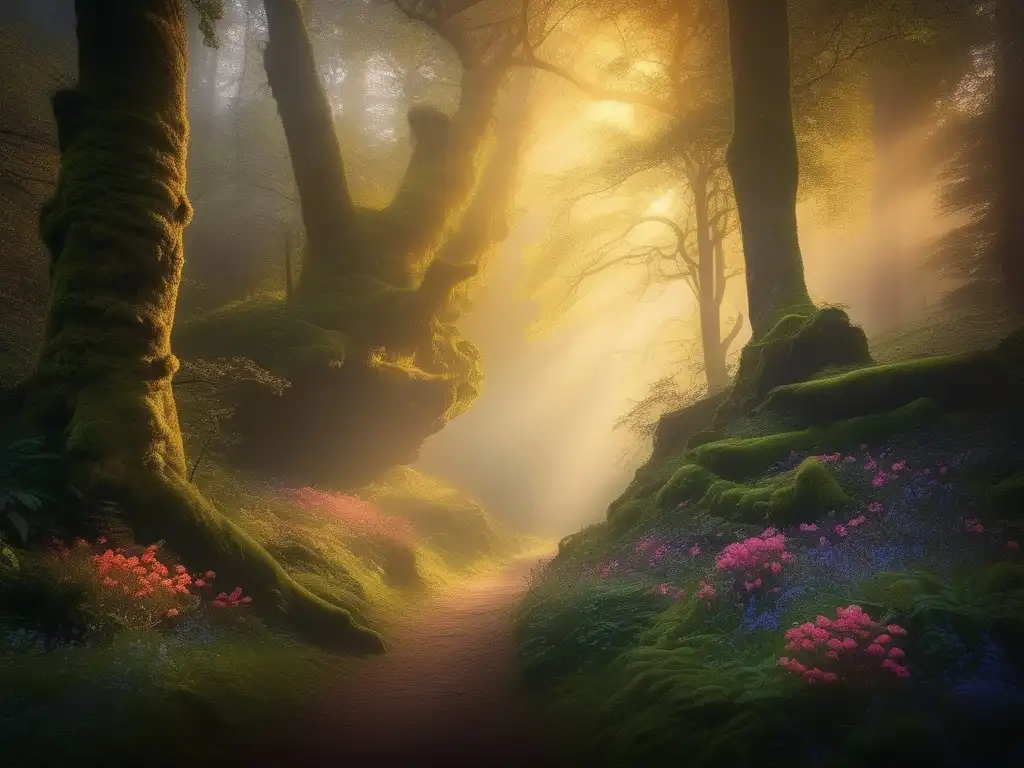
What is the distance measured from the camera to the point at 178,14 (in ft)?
28.7

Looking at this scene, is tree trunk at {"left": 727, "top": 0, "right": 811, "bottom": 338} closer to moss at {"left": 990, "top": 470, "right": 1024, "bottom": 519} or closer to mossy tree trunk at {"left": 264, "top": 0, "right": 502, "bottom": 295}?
moss at {"left": 990, "top": 470, "right": 1024, "bottom": 519}

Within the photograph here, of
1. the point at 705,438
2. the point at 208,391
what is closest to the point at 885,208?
the point at 705,438

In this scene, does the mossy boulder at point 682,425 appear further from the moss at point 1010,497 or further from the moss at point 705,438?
the moss at point 1010,497

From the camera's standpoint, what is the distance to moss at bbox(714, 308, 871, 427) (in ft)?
32.7

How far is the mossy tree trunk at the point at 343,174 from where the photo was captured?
582 inches

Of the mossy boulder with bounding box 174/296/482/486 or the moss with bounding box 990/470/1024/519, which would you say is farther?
the mossy boulder with bounding box 174/296/482/486

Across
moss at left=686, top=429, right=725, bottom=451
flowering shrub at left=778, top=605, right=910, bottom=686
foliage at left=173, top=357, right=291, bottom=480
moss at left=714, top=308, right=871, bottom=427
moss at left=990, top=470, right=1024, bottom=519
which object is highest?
moss at left=714, top=308, right=871, bottom=427

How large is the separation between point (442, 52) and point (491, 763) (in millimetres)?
Result: 29975

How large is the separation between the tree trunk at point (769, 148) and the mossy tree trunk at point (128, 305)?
10.4m

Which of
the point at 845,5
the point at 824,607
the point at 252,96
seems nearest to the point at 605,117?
the point at 845,5

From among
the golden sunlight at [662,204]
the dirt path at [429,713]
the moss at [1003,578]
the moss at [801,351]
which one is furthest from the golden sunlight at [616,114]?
the moss at [1003,578]

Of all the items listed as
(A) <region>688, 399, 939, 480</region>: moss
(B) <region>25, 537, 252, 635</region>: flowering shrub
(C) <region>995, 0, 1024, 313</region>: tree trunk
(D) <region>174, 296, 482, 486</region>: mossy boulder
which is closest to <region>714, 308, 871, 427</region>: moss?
(A) <region>688, 399, 939, 480</region>: moss

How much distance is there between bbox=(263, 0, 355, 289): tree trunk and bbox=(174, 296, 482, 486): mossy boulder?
73.2 inches

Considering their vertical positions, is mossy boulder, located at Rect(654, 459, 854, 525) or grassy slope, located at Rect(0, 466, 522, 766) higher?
mossy boulder, located at Rect(654, 459, 854, 525)
